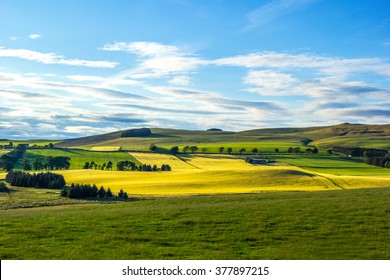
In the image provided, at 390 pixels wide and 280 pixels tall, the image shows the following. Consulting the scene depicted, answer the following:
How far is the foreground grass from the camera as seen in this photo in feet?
63.0

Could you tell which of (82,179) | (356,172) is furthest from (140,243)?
(356,172)

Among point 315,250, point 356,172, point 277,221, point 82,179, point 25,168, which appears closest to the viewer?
point 315,250

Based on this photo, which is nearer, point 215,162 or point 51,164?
point 51,164

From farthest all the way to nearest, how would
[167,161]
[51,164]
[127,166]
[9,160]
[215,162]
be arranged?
[167,161] → [215,162] → [9,160] → [127,166] → [51,164]

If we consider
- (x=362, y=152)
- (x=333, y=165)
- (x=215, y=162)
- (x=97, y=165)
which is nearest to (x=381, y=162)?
(x=333, y=165)

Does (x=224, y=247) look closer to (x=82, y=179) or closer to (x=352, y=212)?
(x=352, y=212)

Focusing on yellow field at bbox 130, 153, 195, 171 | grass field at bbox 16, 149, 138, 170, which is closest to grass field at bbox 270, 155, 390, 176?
yellow field at bbox 130, 153, 195, 171

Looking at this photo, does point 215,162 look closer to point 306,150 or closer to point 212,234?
point 306,150

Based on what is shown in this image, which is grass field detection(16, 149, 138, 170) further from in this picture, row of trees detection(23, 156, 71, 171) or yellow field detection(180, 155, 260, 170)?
yellow field detection(180, 155, 260, 170)

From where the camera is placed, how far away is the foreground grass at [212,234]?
1920 cm

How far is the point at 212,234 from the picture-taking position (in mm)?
22953

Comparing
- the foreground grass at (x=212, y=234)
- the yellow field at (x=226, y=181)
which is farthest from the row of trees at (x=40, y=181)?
the foreground grass at (x=212, y=234)

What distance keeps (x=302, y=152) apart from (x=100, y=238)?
13599 cm

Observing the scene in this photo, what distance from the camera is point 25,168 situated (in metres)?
115
